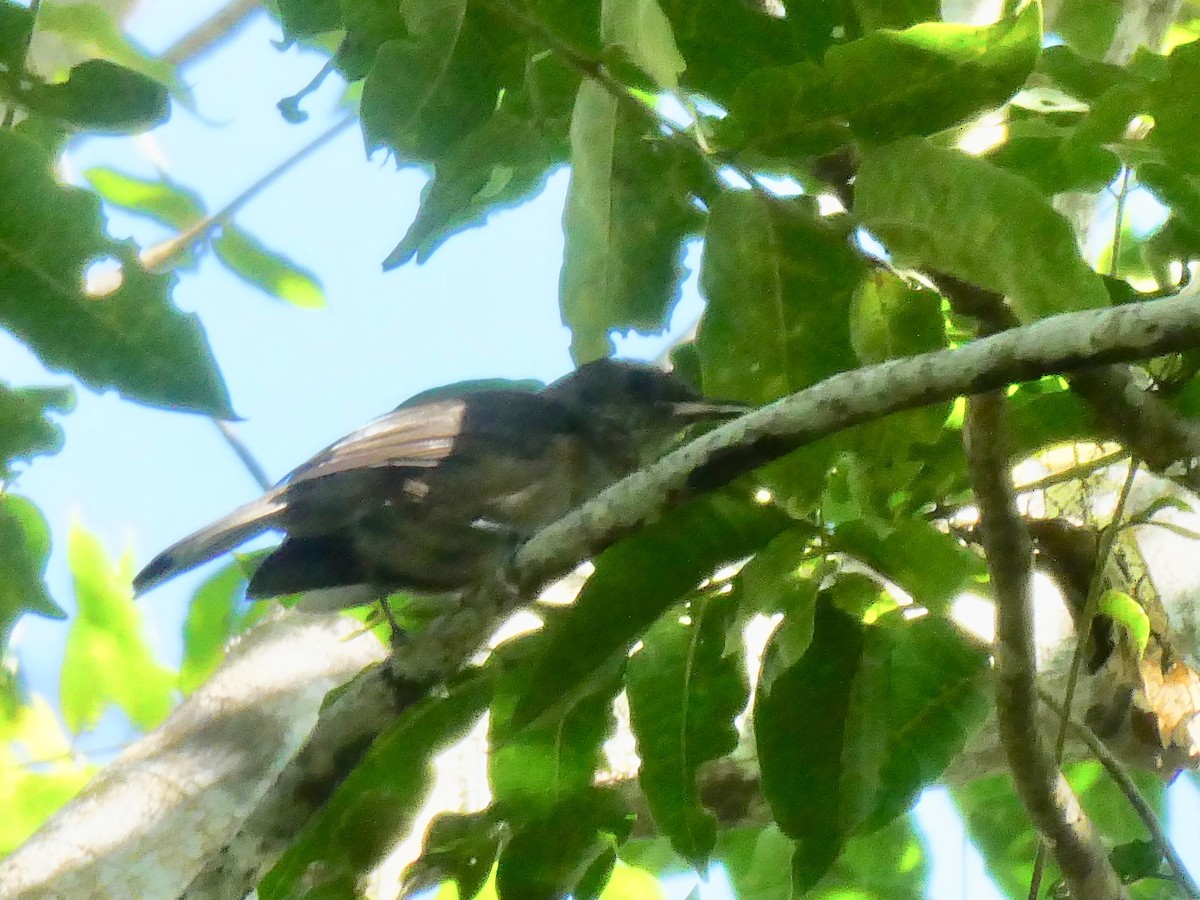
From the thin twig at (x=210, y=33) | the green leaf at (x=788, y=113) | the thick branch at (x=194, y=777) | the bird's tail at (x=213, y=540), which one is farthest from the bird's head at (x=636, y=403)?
the thin twig at (x=210, y=33)

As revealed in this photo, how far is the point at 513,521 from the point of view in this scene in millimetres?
3059

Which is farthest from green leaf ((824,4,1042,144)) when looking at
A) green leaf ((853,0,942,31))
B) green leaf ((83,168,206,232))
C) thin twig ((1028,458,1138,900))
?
green leaf ((83,168,206,232))

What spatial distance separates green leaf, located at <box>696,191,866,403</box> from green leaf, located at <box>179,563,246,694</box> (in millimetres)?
2539

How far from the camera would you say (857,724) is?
1779 mm

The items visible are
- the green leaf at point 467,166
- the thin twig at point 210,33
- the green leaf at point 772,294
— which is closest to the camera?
the green leaf at point 772,294

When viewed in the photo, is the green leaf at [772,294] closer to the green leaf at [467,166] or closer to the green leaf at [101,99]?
Answer: the green leaf at [467,166]

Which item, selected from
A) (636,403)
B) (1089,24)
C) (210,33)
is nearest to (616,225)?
(1089,24)

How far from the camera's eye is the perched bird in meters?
2.77

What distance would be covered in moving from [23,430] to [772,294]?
1.07 metres

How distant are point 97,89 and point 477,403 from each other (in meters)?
1.54

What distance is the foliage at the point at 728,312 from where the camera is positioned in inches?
61.2

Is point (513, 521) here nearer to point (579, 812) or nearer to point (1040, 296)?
point (579, 812)

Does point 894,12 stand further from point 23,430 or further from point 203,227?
point 203,227

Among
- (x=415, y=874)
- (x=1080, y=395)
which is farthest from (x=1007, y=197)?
(x=415, y=874)
